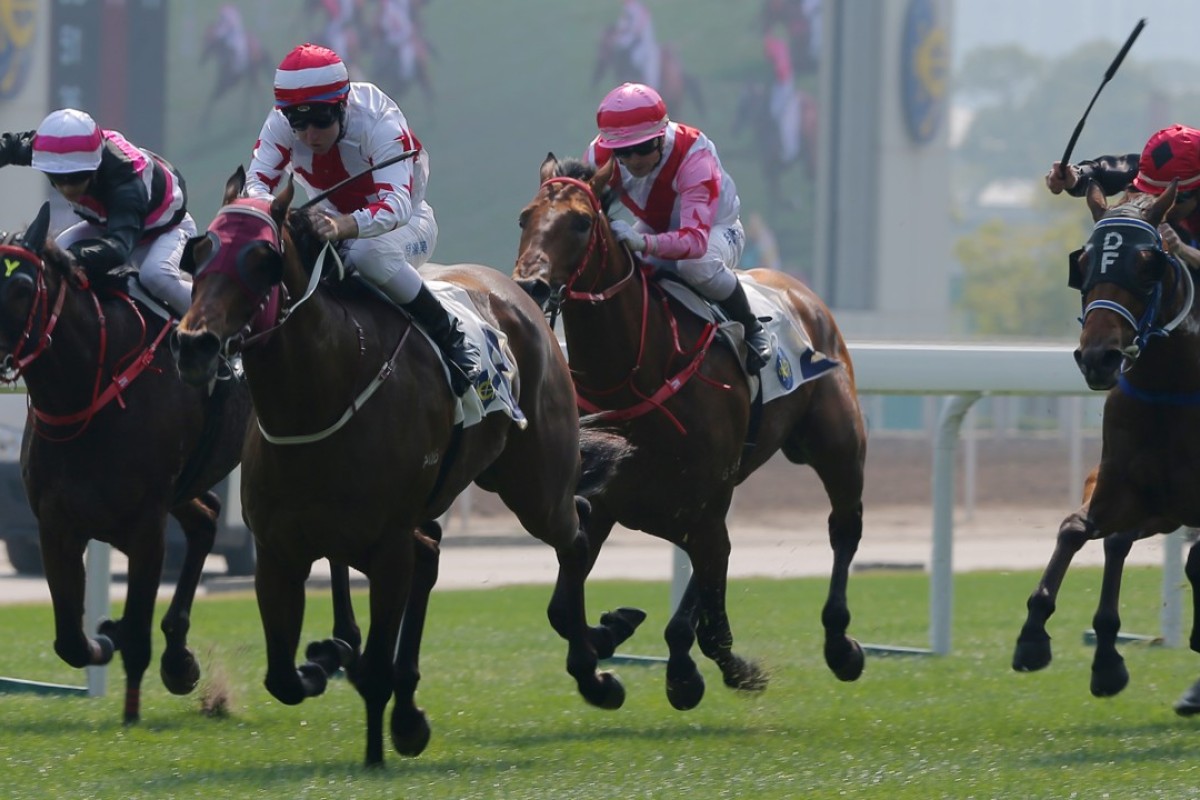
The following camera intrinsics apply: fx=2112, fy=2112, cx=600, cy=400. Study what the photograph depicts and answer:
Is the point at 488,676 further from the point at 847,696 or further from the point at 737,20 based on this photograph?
the point at 737,20

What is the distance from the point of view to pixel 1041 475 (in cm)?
2466

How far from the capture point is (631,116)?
6.54m

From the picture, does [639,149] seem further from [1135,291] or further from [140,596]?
[140,596]

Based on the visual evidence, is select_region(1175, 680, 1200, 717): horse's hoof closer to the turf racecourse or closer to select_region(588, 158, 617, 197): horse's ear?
the turf racecourse

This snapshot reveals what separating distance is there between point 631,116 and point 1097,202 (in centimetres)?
144

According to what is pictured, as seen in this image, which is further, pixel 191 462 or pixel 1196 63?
pixel 1196 63

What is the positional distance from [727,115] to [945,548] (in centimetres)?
3762

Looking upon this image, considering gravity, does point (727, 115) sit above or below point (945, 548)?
below

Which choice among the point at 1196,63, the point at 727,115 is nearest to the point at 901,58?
the point at 727,115

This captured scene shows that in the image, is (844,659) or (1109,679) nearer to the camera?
(1109,679)

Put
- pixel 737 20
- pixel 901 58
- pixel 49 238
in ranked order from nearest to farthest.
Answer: pixel 49 238
pixel 901 58
pixel 737 20

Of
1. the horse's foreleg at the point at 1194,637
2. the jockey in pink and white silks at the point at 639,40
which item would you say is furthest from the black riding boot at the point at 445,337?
the jockey in pink and white silks at the point at 639,40

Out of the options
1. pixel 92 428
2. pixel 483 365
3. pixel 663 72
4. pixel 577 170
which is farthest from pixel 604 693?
pixel 663 72

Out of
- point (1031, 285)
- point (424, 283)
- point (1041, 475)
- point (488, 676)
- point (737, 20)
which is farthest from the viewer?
point (1031, 285)
